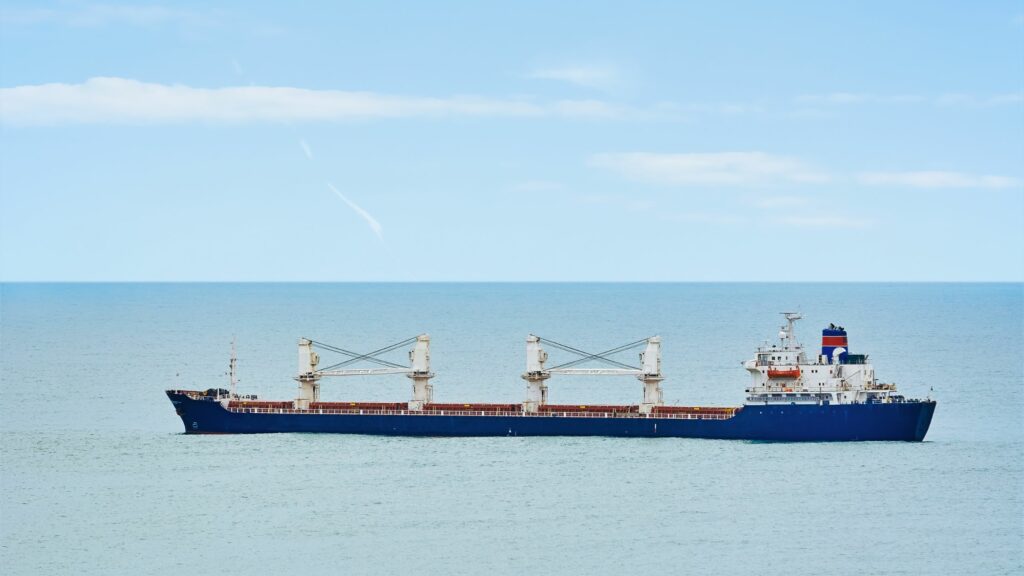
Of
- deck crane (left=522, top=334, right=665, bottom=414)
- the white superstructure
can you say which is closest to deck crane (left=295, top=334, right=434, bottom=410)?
deck crane (left=522, top=334, right=665, bottom=414)

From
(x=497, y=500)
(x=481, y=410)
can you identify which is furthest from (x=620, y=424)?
(x=497, y=500)

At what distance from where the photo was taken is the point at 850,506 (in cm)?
6150

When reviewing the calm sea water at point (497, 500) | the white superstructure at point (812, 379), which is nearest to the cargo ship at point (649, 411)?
the white superstructure at point (812, 379)

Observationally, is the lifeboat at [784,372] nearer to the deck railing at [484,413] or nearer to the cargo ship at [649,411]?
the cargo ship at [649,411]

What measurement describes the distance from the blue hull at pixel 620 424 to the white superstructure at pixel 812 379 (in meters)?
0.82

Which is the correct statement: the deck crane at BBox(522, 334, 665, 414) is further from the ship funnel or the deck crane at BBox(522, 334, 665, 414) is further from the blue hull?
the ship funnel

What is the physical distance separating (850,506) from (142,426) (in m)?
46.1

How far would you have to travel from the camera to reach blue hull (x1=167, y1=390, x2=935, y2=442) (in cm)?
7706

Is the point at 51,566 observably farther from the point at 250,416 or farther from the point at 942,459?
the point at 942,459

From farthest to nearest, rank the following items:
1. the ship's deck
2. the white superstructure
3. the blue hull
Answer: the ship's deck → the white superstructure → the blue hull

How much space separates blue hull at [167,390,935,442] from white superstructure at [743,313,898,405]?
82 centimetres

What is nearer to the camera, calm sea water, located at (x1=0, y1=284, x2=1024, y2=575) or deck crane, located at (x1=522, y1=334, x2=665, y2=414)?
calm sea water, located at (x1=0, y1=284, x2=1024, y2=575)

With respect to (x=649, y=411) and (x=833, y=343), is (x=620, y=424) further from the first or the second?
(x=833, y=343)

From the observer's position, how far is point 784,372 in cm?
7869
